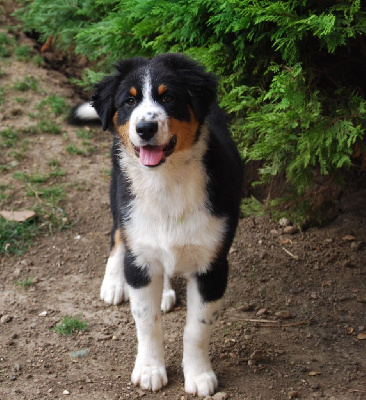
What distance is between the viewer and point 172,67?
130 inches

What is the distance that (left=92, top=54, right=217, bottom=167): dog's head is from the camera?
10.0 ft

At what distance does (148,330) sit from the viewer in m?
3.47

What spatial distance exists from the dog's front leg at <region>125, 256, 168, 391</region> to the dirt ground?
8 centimetres

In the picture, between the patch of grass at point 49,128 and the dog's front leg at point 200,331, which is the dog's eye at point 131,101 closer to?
the dog's front leg at point 200,331

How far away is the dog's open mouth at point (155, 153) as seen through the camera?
10.2 feet

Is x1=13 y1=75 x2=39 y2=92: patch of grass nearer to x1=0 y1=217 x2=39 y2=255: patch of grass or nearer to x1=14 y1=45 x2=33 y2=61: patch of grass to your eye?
x1=14 y1=45 x2=33 y2=61: patch of grass

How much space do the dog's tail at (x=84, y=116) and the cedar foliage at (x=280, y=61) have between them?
63cm

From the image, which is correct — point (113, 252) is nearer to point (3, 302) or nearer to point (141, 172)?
point (3, 302)

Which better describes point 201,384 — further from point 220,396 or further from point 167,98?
point 167,98

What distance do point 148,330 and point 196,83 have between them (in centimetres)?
142

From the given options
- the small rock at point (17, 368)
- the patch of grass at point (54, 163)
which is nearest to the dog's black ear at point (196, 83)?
the small rock at point (17, 368)

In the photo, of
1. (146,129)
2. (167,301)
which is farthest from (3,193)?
(146,129)

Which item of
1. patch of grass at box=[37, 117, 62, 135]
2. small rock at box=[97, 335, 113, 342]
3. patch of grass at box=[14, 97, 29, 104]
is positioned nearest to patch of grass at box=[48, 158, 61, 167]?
patch of grass at box=[37, 117, 62, 135]

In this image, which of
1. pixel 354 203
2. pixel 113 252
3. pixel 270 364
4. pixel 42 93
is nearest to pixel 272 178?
pixel 354 203
